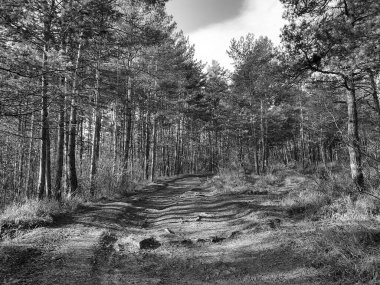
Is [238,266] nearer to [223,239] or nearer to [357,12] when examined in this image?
[223,239]

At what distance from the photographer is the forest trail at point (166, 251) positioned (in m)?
4.61

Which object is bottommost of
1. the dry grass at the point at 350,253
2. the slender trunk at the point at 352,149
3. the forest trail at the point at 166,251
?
the forest trail at the point at 166,251

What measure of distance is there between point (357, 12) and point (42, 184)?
438 inches

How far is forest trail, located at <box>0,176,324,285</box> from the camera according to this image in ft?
15.1

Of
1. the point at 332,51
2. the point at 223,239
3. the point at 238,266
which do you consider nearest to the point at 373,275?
the point at 238,266

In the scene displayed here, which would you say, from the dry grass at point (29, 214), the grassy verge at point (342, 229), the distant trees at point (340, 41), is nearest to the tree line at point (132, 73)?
the distant trees at point (340, 41)

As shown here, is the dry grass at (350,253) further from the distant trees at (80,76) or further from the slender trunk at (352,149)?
Answer: the distant trees at (80,76)

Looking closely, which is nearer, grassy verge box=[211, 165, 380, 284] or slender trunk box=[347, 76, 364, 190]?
grassy verge box=[211, 165, 380, 284]

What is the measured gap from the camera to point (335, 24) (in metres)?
7.90

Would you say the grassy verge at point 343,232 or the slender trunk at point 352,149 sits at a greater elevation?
the slender trunk at point 352,149

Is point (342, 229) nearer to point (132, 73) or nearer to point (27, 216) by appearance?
point (27, 216)

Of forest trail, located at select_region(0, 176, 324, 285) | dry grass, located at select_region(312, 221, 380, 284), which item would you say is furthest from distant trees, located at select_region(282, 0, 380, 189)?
forest trail, located at select_region(0, 176, 324, 285)

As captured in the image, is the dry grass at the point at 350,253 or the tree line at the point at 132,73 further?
the tree line at the point at 132,73

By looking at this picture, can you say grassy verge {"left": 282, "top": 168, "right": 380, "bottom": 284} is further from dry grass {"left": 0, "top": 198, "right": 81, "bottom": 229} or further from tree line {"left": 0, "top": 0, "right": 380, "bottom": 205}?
dry grass {"left": 0, "top": 198, "right": 81, "bottom": 229}
